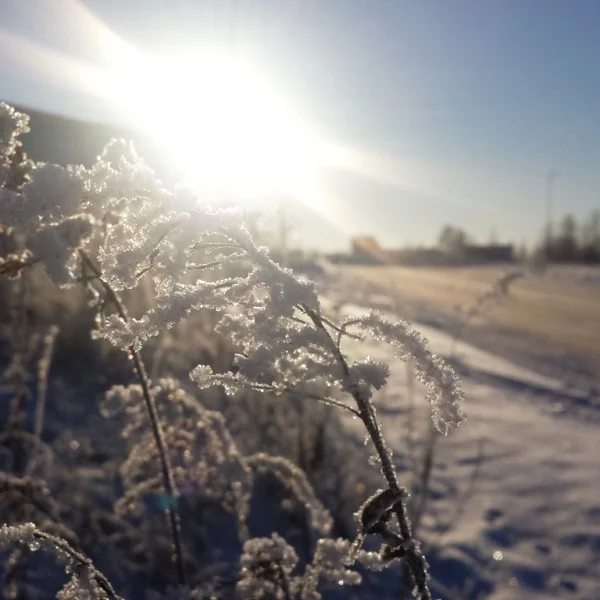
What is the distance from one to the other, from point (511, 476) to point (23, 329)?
2841 millimetres

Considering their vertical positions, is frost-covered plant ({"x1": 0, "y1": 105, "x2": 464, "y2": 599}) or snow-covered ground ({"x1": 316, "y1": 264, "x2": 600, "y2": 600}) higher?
frost-covered plant ({"x1": 0, "y1": 105, "x2": 464, "y2": 599})

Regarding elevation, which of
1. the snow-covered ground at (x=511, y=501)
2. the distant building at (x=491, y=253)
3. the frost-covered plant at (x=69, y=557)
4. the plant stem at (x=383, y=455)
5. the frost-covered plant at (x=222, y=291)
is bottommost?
the snow-covered ground at (x=511, y=501)

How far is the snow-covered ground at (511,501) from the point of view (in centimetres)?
281

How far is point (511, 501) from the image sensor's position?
3.57 meters

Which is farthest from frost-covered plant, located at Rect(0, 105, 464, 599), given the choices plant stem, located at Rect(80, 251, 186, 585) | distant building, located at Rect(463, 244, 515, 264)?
distant building, located at Rect(463, 244, 515, 264)

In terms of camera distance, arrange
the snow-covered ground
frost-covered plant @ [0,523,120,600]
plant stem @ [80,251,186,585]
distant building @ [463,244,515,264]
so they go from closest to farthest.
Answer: frost-covered plant @ [0,523,120,600], plant stem @ [80,251,186,585], the snow-covered ground, distant building @ [463,244,515,264]

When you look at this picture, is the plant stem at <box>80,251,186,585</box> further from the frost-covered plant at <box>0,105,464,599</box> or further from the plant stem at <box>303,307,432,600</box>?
the plant stem at <box>303,307,432,600</box>

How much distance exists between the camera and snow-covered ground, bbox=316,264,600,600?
281 centimetres

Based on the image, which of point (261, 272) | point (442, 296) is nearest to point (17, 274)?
point (261, 272)

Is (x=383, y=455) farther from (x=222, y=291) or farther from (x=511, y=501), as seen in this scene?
(x=511, y=501)

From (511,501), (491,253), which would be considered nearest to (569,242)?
(491,253)

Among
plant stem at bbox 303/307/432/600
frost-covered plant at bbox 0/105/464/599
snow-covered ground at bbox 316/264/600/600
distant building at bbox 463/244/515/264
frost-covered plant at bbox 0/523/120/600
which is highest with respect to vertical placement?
distant building at bbox 463/244/515/264

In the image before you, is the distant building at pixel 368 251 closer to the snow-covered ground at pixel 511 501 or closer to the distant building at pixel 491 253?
the distant building at pixel 491 253

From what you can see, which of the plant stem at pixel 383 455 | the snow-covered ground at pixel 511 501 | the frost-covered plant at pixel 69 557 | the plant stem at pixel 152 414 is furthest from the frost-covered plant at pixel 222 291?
the snow-covered ground at pixel 511 501
